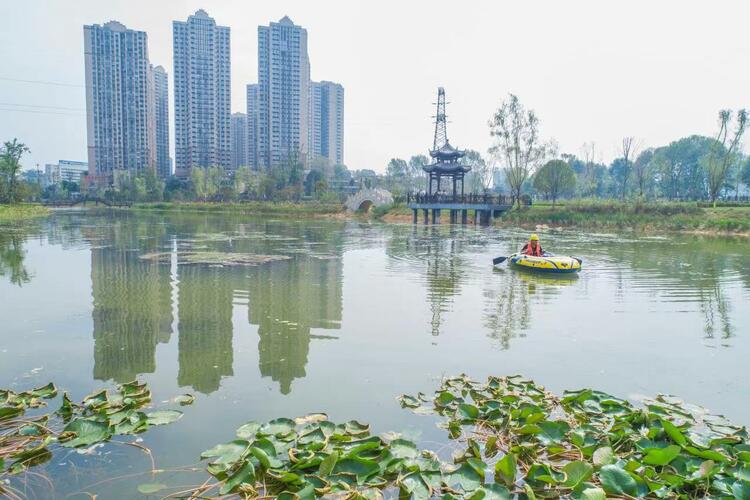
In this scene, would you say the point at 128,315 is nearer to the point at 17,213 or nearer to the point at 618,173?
the point at 17,213

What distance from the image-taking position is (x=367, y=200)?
52656 mm

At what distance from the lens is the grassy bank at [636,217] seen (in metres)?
32.4


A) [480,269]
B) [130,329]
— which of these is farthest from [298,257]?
[130,329]

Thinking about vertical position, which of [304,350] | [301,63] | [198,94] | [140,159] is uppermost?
[301,63]

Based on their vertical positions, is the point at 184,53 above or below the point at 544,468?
above

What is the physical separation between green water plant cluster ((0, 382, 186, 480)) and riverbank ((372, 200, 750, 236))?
34.5 meters

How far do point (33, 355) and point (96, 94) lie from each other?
90011mm

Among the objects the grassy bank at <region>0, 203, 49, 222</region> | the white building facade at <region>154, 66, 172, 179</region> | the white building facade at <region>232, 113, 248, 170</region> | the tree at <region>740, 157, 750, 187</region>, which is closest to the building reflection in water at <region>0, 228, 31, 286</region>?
the grassy bank at <region>0, 203, 49, 222</region>

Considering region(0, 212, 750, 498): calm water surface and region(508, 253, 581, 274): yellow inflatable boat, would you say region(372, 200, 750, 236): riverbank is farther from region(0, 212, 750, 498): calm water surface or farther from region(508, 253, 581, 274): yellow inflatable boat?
region(508, 253, 581, 274): yellow inflatable boat

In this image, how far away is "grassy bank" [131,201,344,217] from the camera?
179ft

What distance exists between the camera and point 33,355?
22.2 ft

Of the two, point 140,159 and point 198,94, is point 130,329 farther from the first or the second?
point 140,159

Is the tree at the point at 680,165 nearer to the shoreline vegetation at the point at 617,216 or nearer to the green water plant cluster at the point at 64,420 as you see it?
the shoreline vegetation at the point at 617,216

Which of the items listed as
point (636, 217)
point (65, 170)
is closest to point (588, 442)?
point (636, 217)
